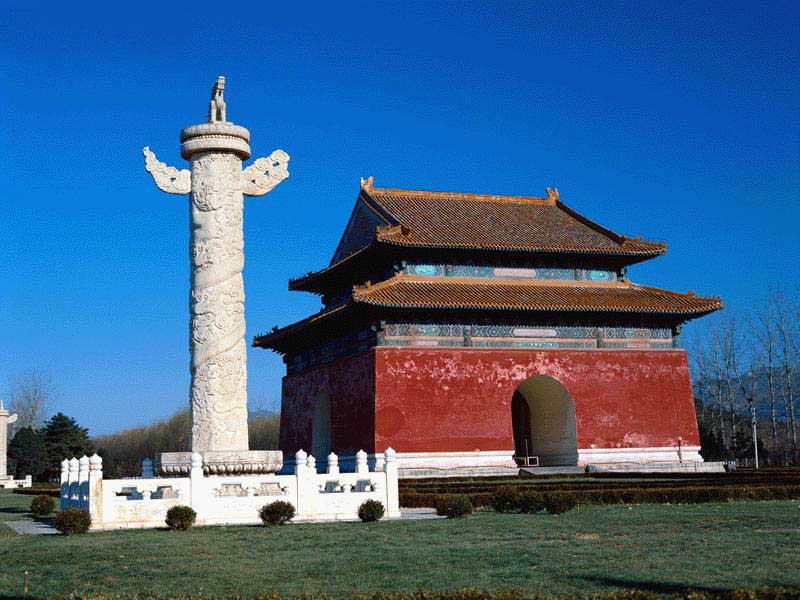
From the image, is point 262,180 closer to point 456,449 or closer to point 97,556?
point 97,556

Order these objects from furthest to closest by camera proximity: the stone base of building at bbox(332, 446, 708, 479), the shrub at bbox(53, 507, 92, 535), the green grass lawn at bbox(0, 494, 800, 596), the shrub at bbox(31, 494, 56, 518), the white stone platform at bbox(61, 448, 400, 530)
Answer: the stone base of building at bbox(332, 446, 708, 479) < the shrub at bbox(31, 494, 56, 518) < the white stone platform at bbox(61, 448, 400, 530) < the shrub at bbox(53, 507, 92, 535) < the green grass lawn at bbox(0, 494, 800, 596)

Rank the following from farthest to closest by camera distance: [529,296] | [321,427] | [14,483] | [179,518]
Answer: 1. [14,483]
2. [321,427]
3. [529,296]
4. [179,518]

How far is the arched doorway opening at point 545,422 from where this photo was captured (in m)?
31.2

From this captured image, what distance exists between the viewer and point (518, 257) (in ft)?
107

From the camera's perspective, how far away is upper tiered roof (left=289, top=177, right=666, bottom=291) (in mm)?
31547

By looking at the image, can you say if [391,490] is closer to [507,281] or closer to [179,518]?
[179,518]

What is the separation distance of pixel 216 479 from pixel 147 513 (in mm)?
1138

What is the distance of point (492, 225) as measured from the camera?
1337 inches

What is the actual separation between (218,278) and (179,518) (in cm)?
421

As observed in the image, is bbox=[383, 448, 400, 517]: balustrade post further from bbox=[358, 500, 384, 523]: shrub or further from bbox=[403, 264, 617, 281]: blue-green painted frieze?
bbox=[403, 264, 617, 281]: blue-green painted frieze

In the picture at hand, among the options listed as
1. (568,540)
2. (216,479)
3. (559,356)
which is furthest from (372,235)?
(568,540)

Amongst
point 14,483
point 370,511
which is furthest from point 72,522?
point 14,483

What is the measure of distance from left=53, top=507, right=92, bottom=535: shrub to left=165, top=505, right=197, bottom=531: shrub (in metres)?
1.15

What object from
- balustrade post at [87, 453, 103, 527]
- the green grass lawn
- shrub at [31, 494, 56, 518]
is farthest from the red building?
the green grass lawn
